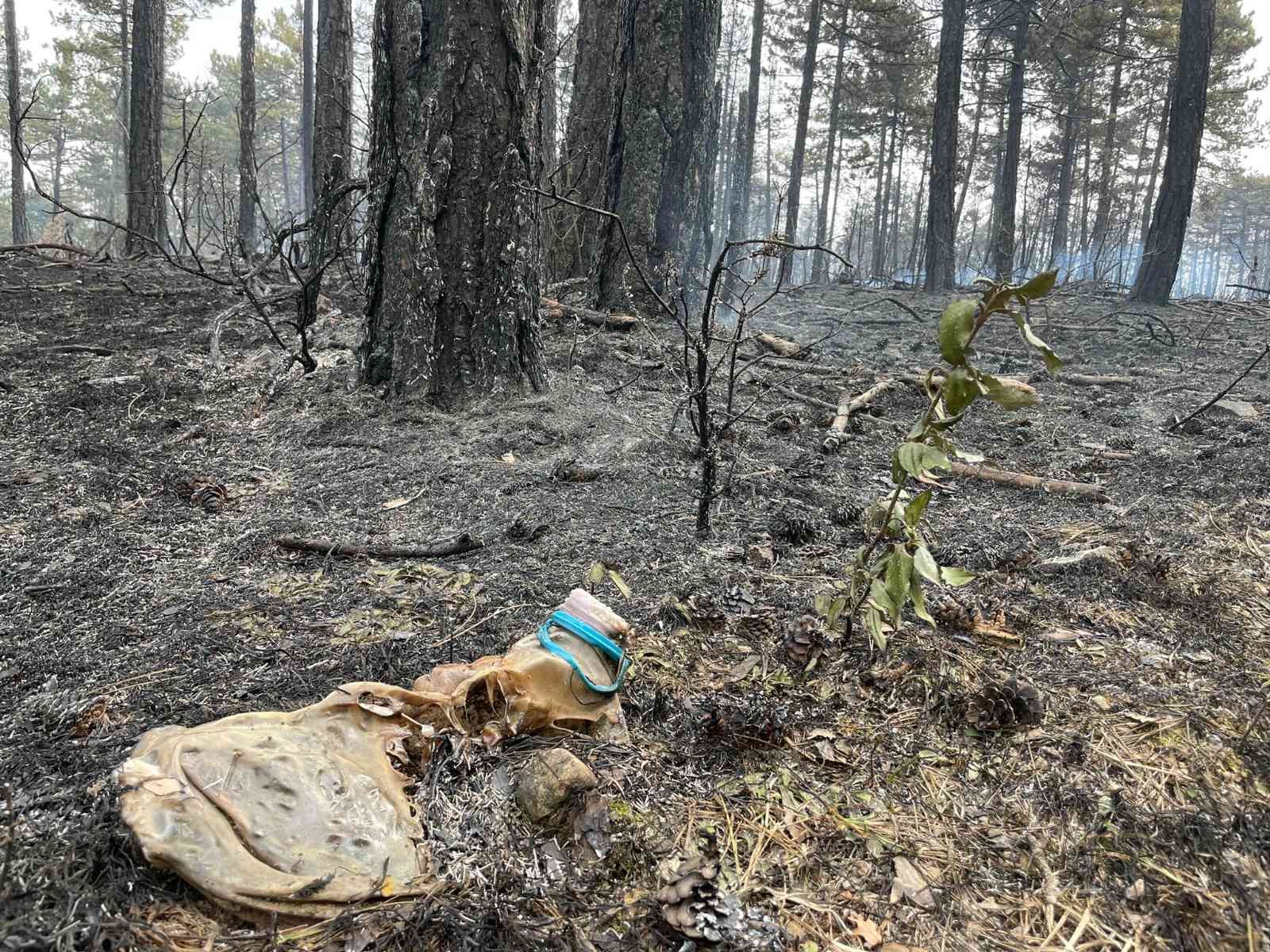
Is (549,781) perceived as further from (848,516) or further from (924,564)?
(848,516)

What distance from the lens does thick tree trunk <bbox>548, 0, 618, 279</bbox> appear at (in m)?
6.34

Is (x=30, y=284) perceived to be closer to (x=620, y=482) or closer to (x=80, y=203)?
(x=620, y=482)

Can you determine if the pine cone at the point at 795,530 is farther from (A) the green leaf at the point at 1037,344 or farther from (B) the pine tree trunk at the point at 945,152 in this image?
(B) the pine tree trunk at the point at 945,152

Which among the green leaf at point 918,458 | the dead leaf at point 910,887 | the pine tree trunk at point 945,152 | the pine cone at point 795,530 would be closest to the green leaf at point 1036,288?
the green leaf at point 918,458

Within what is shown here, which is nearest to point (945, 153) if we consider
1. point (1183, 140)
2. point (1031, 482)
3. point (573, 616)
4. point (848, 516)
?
point (1183, 140)

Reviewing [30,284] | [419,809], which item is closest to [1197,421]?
[419,809]

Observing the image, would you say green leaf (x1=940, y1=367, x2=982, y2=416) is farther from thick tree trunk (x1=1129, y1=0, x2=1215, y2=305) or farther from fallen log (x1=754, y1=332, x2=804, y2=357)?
thick tree trunk (x1=1129, y1=0, x2=1215, y2=305)

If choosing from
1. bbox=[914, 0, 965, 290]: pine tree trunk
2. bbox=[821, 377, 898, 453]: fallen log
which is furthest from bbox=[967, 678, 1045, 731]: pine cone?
bbox=[914, 0, 965, 290]: pine tree trunk

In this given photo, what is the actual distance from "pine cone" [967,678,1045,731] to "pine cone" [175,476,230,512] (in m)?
2.67

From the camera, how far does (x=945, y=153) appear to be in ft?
36.8

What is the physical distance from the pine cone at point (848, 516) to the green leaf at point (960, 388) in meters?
1.31

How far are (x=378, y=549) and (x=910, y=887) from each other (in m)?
1.87

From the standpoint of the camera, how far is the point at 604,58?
22.6 feet

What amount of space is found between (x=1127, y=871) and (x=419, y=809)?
1242mm
